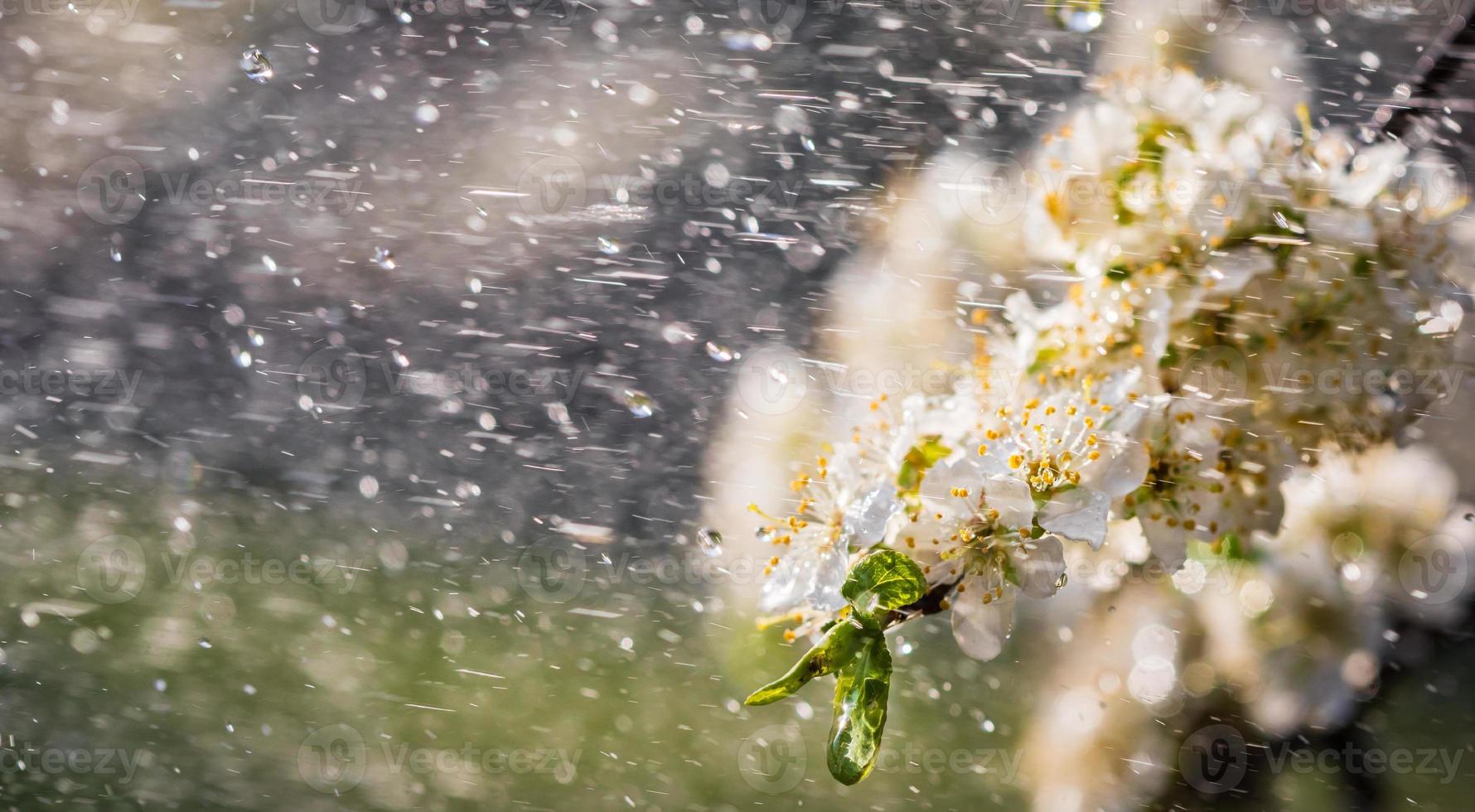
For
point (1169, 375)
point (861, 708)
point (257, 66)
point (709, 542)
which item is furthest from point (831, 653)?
point (257, 66)

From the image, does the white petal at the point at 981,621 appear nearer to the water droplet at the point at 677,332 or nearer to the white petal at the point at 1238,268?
the white petal at the point at 1238,268

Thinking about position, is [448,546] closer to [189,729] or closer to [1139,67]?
[189,729]

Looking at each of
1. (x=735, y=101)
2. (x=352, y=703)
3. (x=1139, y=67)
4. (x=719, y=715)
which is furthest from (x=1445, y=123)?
(x=352, y=703)

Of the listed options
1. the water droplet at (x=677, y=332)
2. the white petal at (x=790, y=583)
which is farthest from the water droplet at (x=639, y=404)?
the white petal at (x=790, y=583)

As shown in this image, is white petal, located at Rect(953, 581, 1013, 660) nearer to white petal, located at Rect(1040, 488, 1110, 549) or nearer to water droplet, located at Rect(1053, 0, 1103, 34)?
white petal, located at Rect(1040, 488, 1110, 549)

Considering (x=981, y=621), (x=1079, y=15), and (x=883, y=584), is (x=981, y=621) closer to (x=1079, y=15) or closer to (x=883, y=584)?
(x=883, y=584)

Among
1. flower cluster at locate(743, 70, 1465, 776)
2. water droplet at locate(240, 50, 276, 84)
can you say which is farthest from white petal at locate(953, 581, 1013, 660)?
water droplet at locate(240, 50, 276, 84)
